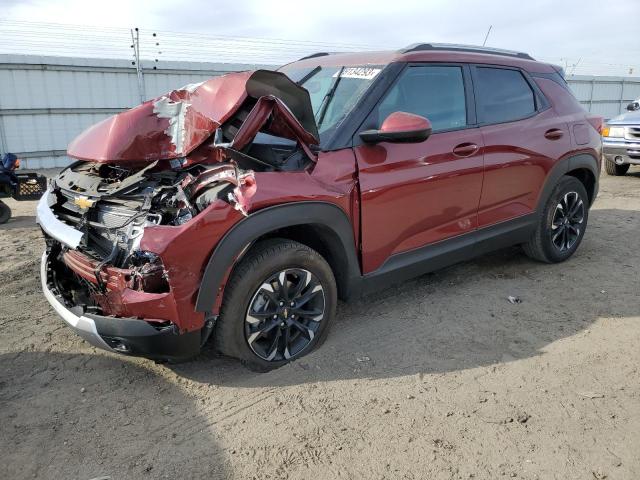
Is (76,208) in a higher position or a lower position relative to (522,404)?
higher

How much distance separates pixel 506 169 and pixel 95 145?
300cm

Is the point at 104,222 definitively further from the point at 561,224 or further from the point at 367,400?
the point at 561,224

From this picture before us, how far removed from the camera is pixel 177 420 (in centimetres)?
267

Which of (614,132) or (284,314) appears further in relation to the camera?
(614,132)

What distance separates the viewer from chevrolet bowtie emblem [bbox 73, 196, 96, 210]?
294 centimetres

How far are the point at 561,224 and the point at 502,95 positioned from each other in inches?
56.6

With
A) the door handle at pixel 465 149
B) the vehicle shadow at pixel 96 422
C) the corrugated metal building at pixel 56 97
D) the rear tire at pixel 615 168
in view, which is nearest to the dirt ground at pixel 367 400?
the vehicle shadow at pixel 96 422

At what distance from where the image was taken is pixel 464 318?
3760 millimetres

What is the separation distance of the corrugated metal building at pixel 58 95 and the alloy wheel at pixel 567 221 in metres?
12.0

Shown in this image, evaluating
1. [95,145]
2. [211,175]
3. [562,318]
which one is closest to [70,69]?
[95,145]

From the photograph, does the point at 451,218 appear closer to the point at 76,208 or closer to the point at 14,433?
the point at 76,208

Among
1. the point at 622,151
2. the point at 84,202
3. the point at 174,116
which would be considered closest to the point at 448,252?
the point at 174,116

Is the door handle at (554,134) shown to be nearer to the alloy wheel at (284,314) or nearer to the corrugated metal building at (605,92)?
the alloy wheel at (284,314)

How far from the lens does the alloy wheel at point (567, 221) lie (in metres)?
4.73
